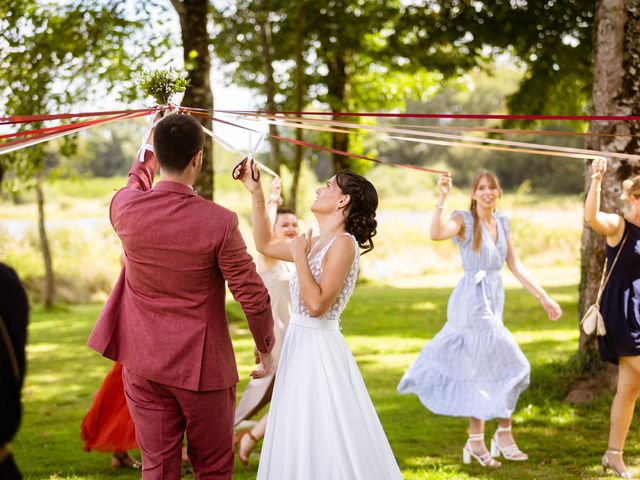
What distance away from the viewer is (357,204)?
4.35 metres

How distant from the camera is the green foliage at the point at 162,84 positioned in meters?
4.61

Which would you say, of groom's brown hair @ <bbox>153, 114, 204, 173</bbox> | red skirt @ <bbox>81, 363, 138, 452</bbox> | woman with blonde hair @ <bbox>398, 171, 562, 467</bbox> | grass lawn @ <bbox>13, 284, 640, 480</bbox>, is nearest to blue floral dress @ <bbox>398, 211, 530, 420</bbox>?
woman with blonde hair @ <bbox>398, 171, 562, 467</bbox>

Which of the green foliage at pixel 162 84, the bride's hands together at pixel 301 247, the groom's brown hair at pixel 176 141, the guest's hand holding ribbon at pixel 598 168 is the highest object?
the green foliage at pixel 162 84

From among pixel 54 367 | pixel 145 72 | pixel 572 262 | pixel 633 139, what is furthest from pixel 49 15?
pixel 572 262

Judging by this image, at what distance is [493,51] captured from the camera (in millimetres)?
13961

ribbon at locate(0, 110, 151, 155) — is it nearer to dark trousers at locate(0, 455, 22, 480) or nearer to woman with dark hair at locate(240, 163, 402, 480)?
woman with dark hair at locate(240, 163, 402, 480)

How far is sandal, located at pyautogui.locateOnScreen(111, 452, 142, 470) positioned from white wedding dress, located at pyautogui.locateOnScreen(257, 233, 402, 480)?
2406 millimetres

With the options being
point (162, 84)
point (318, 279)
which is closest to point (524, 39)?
point (162, 84)

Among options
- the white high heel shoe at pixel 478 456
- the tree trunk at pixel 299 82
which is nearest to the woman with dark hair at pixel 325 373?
the white high heel shoe at pixel 478 456

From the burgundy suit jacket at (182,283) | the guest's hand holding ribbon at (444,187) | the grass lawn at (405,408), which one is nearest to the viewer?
the burgundy suit jacket at (182,283)

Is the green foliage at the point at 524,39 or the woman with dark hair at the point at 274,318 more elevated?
the green foliage at the point at 524,39

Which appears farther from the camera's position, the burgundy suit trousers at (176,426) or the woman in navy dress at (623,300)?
the woman in navy dress at (623,300)

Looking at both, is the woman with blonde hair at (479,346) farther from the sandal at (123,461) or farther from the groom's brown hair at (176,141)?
the groom's brown hair at (176,141)

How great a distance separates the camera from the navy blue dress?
5.52 m
